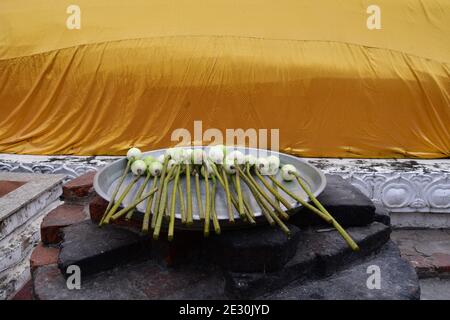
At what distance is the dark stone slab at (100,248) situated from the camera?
160 cm

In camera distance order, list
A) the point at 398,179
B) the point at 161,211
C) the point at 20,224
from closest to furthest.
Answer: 1. the point at 161,211
2. the point at 20,224
3. the point at 398,179

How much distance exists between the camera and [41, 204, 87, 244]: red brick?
1912 millimetres

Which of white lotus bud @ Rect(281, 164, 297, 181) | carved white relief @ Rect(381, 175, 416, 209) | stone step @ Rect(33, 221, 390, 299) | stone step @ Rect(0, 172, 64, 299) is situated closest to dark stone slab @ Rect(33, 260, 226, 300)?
stone step @ Rect(33, 221, 390, 299)

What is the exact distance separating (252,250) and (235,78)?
2.01m

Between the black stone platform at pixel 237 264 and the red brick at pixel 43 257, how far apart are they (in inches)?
1.7

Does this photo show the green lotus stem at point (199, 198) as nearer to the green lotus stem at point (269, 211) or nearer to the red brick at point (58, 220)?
the green lotus stem at point (269, 211)

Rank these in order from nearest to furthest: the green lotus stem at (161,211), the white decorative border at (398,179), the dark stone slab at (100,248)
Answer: the green lotus stem at (161,211) < the dark stone slab at (100,248) < the white decorative border at (398,179)

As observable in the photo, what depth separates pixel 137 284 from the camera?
1.59 metres

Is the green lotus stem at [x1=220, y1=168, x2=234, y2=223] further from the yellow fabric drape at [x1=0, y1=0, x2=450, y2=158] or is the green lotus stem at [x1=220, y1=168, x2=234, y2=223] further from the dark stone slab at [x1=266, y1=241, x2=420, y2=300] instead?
the yellow fabric drape at [x1=0, y1=0, x2=450, y2=158]

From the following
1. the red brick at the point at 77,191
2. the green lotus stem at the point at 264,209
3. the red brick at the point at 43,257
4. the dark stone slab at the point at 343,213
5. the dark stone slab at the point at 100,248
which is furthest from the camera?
the red brick at the point at 77,191

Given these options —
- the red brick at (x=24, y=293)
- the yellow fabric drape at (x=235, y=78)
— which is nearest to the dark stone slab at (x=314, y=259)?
the red brick at (x=24, y=293)

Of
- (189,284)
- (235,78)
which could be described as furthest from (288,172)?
(235,78)

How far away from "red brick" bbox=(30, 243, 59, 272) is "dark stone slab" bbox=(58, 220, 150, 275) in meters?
0.09

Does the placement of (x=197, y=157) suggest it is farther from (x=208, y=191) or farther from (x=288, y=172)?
(x=288, y=172)
